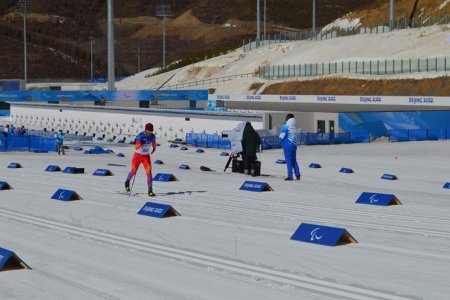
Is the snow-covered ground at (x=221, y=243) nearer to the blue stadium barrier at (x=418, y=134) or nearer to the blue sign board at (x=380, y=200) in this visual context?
the blue sign board at (x=380, y=200)

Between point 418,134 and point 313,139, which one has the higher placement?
point 418,134

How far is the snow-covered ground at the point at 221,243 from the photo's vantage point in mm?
9117

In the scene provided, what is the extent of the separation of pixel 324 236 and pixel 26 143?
111 feet

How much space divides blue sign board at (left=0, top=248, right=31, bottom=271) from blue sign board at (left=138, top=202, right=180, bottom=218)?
4683mm

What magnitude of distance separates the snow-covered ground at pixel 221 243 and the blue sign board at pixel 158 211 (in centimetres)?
20

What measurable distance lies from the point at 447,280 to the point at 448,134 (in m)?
36.6

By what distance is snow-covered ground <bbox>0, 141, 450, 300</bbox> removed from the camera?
9.12 meters

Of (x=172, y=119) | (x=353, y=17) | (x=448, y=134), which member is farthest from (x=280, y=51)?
(x=448, y=134)

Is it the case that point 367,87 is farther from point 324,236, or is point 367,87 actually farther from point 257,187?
point 324,236

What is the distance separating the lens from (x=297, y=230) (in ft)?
40.5

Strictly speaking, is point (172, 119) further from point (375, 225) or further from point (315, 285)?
point (315, 285)

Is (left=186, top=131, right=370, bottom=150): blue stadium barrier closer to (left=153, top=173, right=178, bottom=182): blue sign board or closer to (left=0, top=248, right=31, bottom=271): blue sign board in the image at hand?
(left=153, top=173, right=178, bottom=182): blue sign board

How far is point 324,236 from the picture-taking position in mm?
11719

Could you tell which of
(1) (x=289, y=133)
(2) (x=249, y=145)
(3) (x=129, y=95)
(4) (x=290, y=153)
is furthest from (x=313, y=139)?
(3) (x=129, y=95)
